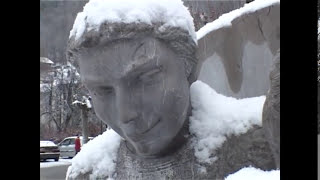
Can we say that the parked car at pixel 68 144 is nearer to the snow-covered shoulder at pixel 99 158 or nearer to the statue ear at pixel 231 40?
the snow-covered shoulder at pixel 99 158

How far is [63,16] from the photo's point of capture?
1.66m

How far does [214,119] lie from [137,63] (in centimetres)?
42

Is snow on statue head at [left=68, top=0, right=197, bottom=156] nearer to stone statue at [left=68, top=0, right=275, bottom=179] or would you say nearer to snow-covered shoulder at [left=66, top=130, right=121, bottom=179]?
stone statue at [left=68, top=0, right=275, bottom=179]

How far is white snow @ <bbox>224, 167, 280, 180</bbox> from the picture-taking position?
5.07ft

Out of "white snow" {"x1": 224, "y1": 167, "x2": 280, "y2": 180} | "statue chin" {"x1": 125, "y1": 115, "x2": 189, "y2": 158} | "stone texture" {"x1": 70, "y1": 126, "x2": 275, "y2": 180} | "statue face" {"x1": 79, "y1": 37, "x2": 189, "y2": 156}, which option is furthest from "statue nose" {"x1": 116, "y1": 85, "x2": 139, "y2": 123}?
"white snow" {"x1": 224, "y1": 167, "x2": 280, "y2": 180}

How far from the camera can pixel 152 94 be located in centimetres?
156

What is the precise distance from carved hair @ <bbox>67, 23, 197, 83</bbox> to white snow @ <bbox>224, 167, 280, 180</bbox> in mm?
386

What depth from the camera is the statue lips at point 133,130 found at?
1.56 meters

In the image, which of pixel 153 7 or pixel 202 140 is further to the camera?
pixel 202 140

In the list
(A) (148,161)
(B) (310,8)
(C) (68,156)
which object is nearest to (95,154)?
(A) (148,161)

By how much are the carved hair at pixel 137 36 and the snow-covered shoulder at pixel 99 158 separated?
417mm

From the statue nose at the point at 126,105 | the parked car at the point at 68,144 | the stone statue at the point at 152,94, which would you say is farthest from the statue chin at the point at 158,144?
the parked car at the point at 68,144
